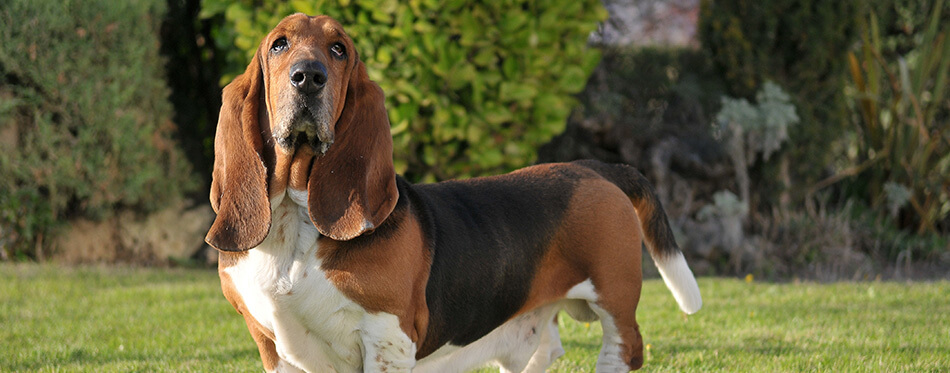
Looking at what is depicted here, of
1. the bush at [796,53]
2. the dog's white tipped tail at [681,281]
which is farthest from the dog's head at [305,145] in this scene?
the bush at [796,53]

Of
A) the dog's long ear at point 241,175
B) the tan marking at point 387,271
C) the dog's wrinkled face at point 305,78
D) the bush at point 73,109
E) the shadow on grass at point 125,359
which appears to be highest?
the dog's wrinkled face at point 305,78

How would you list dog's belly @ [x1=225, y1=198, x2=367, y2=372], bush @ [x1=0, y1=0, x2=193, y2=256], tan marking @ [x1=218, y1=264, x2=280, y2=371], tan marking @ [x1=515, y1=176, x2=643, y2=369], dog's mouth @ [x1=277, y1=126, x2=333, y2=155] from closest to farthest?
dog's mouth @ [x1=277, y1=126, x2=333, y2=155] → dog's belly @ [x1=225, y1=198, x2=367, y2=372] → tan marking @ [x1=218, y1=264, x2=280, y2=371] → tan marking @ [x1=515, y1=176, x2=643, y2=369] → bush @ [x1=0, y1=0, x2=193, y2=256]

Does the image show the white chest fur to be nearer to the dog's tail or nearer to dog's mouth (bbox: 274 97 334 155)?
dog's mouth (bbox: 274 97 334 155)

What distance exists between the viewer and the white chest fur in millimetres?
2748

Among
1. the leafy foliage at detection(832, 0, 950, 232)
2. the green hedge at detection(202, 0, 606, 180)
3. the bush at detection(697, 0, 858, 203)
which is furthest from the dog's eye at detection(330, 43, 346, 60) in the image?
the leafy foliage at detection(832, 0, 950, 232)

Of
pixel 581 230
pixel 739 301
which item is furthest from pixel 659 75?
pixel 581 230

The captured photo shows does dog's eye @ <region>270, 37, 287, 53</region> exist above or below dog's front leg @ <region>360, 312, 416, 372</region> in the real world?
above

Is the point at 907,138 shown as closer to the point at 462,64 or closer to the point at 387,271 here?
the point at 462,64

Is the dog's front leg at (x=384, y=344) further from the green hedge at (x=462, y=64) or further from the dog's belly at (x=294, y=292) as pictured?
the green hedge at (x=462, y=64)

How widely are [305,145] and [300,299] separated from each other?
1.62ft

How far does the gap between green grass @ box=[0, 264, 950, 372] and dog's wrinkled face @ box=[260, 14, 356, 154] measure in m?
2.04

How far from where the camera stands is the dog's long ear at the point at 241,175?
2.68 meters

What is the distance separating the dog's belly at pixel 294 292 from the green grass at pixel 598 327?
1568 millimetres

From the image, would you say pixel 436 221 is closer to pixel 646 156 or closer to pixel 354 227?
pixel 354 227
